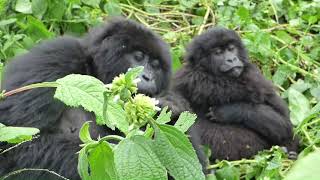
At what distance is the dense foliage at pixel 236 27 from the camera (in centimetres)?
437

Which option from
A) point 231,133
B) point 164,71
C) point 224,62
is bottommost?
point 231,133

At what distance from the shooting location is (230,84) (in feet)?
14.9

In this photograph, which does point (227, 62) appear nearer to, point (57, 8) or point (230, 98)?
point (230, 98)

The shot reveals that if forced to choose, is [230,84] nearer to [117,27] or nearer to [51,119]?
[117,27]

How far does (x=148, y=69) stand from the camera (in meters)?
3.07

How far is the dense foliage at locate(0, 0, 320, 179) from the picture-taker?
437cm

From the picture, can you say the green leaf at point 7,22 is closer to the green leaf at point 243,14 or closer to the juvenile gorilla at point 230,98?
the juvenile gorilla at point 230,98

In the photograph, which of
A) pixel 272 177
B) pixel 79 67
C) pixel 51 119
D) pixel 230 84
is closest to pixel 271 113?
pixel 230 84

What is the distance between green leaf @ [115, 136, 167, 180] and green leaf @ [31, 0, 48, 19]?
3769 mm

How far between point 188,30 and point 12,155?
10.8 feet

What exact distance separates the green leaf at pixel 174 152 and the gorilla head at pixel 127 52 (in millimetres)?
1874

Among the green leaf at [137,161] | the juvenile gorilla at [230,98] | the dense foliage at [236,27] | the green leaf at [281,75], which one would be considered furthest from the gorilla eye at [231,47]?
the green leaf at [137,161]

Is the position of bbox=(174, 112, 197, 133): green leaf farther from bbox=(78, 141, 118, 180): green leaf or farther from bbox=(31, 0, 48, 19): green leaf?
bbox=(31, 0, 48, 19): green leaf

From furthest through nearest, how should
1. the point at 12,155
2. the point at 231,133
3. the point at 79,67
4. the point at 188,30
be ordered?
1. the point at 188,30
2. the point at 231,133
3. the point at 79,67
4. the point at 12,155
